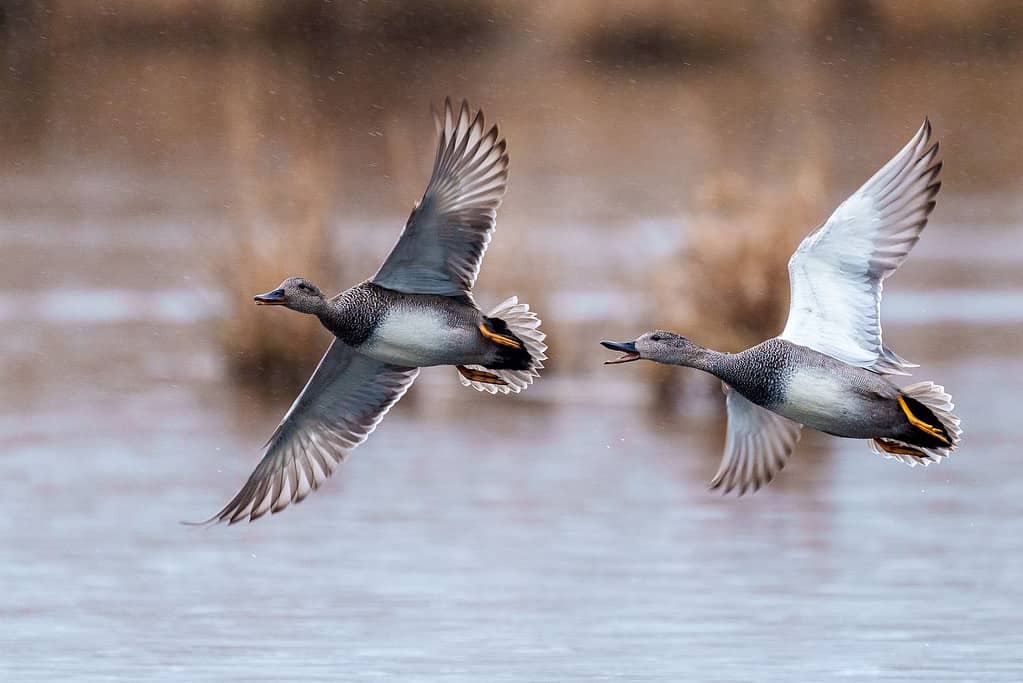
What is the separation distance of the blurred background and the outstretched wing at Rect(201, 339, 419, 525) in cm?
109

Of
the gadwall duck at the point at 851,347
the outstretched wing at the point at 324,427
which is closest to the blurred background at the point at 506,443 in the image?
the outstretched wing at the point at 324,427

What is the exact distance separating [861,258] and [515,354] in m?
1.44

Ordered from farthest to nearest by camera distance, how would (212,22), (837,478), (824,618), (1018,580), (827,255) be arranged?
(212,22) → (837,478) → (1018,580) → (824,618) → (827,255)

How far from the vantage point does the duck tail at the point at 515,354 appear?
10414 millimetres

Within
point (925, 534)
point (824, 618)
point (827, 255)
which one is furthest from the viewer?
point (925, 534)

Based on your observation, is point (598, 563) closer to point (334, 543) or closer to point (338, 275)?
point (334, 543)

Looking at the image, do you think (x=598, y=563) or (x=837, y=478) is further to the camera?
(x=837, y=478)

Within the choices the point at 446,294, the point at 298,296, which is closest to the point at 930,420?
the point at 446,294

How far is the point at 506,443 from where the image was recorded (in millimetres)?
18906

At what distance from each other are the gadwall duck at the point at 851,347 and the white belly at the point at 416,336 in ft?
2.46

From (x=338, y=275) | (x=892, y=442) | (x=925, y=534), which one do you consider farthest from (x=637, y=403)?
(x=892, y=442)

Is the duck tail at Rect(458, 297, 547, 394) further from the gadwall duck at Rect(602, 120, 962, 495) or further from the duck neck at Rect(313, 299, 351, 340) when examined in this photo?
the duck neck at Rect(313, 299, 351, 340)

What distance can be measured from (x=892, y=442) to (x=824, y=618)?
310cm

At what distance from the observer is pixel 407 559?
15.0 m
